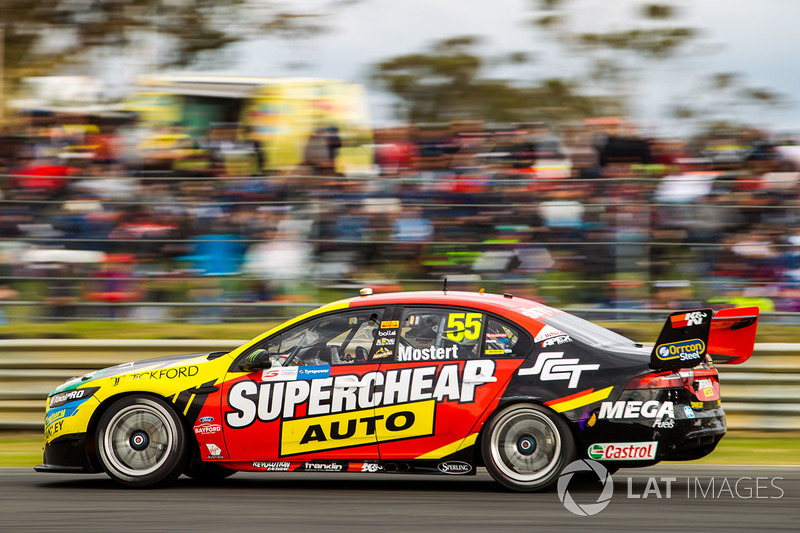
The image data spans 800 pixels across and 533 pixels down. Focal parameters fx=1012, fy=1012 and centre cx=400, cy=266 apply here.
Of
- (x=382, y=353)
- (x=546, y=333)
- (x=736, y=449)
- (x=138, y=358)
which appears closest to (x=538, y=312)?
(x=546, y=333)

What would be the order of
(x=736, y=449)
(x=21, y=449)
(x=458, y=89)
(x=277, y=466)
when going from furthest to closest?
(x=458, y=89) < (x=21, y=449) < (x=736, y=449) < (x=277, y=466)

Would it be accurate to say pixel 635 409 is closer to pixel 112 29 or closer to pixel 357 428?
pixel 357 428

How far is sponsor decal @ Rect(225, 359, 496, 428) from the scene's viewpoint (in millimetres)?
6883

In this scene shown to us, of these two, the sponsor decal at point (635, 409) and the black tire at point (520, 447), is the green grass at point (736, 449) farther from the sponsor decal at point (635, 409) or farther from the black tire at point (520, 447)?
the black tire at point (520, 447)

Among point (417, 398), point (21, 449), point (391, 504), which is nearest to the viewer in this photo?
point (391, 504)

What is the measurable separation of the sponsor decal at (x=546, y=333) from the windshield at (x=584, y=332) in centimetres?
5

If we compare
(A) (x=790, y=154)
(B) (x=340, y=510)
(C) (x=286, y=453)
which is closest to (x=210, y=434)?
(C) (x=286, y=453)

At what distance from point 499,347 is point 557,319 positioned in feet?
1.77

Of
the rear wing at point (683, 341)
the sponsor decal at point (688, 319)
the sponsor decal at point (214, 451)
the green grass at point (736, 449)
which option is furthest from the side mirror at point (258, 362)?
the green grass at point (736, 449)

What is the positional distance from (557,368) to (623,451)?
2.25ft

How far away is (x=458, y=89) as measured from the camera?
880 inches

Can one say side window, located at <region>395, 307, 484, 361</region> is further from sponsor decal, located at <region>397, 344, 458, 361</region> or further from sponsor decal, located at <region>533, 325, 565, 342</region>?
sponsor decal, located at <region>533, 325, 565, 342</region>

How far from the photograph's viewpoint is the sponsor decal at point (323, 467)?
6953 millimetres

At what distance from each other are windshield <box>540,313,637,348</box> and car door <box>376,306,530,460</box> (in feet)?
1.04
